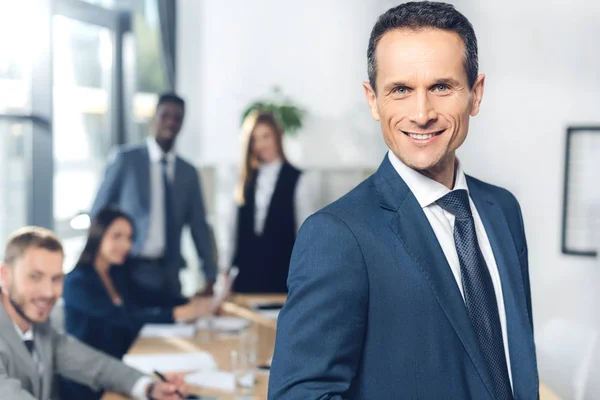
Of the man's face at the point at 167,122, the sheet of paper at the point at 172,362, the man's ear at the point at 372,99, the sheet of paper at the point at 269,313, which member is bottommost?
the sheet of paper at the point at 172,362

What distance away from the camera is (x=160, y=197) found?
158 inches

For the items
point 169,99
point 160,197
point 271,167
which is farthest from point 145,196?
point 271,167

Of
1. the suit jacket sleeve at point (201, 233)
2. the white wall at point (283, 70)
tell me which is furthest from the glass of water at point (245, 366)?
the white wall at point (283, 70)

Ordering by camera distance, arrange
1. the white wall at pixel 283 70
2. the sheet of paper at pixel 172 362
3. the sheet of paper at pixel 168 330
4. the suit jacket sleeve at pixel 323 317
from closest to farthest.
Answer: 1. the suit jacket sleeve at pixel 323 317
2. the sheet of paper at pixel 172 362
3. the sheet of paper at pixel 168 330
4. the white wall at pixel 283 70

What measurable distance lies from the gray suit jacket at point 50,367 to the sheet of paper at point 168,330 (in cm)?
43

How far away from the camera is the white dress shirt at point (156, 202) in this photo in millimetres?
3945

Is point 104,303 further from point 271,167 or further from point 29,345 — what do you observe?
point 271,167

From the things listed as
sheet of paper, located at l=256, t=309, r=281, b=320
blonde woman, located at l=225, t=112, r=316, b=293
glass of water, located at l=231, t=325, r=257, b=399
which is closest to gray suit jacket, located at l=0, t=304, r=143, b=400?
glass of water, located at l=231, t=325, r=257, b=399

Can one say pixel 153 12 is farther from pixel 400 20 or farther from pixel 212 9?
pixel 400 20

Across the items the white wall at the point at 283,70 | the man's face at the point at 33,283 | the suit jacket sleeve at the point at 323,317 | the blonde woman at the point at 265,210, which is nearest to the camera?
the suit jacket sleeve at the point at 323,317

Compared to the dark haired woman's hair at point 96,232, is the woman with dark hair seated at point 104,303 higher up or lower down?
lower down

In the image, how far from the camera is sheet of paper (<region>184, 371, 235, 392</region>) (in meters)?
2.33

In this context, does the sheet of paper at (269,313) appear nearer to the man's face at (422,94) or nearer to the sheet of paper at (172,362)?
the sheet of paper at (172,362)

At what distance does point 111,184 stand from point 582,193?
7.40 feet
